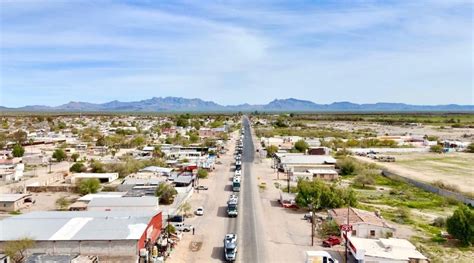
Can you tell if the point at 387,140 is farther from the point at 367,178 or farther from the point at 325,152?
the point at 367,178

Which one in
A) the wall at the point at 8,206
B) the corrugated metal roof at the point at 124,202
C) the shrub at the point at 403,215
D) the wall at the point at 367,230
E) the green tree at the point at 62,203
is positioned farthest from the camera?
the green tree at the point at 62,203

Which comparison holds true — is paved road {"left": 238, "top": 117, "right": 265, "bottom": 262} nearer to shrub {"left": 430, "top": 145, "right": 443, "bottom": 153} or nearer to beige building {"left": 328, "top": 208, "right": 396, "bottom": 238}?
beige building {"left": 328, "top": 208, "right": 396, "bottom": 238}

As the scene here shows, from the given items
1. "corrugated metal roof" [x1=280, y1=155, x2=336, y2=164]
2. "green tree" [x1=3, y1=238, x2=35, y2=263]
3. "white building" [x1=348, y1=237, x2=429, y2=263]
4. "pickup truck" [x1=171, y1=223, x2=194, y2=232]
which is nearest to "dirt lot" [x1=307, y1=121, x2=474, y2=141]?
"corrugated metal roof" [x1=280, y1=155, x2=336, y2=164]

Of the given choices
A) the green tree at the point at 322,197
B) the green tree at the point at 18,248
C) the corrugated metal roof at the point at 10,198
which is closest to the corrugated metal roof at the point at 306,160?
the green tree at the point at 322,197

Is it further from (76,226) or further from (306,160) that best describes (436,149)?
Result: (76,226)

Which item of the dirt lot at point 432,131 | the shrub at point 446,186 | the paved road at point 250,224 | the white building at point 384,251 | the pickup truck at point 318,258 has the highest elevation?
the dirt lot at point 432,131

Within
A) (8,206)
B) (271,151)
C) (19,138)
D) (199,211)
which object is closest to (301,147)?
(271,151)

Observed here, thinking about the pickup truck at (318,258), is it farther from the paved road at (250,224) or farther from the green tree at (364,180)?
the green tree at (364,180)
